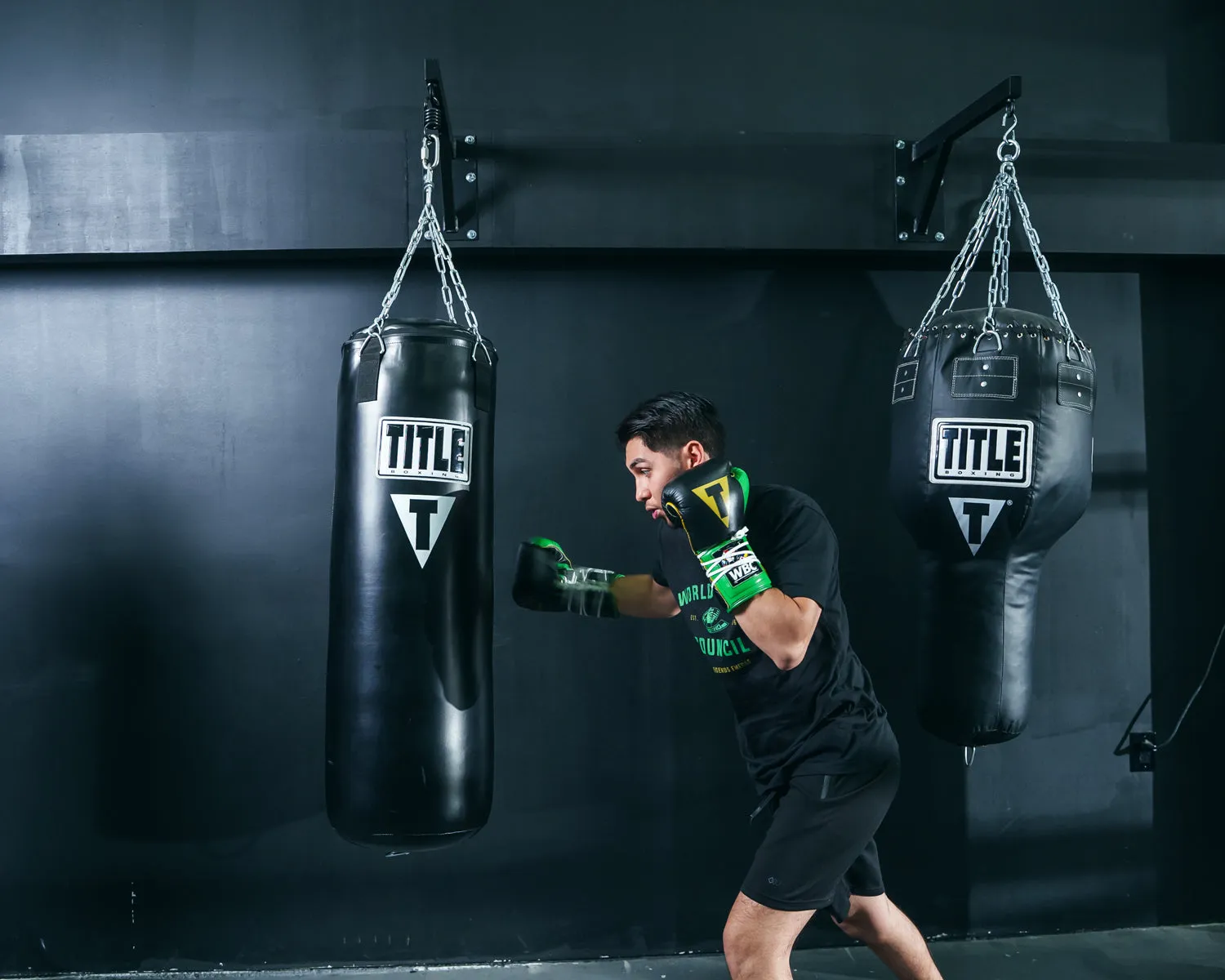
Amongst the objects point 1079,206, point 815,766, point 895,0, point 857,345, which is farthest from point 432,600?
point 895,0

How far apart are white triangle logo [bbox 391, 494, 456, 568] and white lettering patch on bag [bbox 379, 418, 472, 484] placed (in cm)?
4

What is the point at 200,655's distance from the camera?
2.34 metres

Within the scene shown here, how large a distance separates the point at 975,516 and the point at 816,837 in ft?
2.36

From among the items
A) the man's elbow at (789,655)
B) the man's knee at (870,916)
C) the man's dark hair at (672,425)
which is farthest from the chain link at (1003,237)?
the man's knee at (870,916)

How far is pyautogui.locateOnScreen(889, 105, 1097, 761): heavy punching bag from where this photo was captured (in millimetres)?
1770

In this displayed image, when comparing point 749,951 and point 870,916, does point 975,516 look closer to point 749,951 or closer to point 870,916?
point 870,916

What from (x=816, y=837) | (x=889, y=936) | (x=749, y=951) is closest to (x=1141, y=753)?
(x=889, y=936)

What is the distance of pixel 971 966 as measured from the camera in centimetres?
227

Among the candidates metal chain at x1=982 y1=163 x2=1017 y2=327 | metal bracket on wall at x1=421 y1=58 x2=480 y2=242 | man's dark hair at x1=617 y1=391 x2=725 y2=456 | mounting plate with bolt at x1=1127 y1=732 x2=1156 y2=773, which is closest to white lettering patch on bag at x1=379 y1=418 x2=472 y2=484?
man's dark hair at x1=617 y1=391 x2=725 y2=456

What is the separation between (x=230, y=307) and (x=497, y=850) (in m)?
1.67

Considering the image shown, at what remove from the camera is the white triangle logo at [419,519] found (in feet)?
5.29

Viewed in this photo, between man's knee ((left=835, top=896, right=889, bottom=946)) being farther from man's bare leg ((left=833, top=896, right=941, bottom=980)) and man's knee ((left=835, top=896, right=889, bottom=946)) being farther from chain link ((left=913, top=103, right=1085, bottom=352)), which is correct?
chain link ((left=913, top=103, right=1085, bottom=352))

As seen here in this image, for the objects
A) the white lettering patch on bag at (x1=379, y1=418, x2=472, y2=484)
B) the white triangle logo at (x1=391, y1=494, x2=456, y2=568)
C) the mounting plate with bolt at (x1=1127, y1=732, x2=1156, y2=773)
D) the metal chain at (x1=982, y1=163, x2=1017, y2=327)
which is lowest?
the mounting plate with bolt at (x1=1127, y1=732, x2=1156, y2=773)

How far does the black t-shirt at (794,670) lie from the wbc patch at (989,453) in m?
0.34
